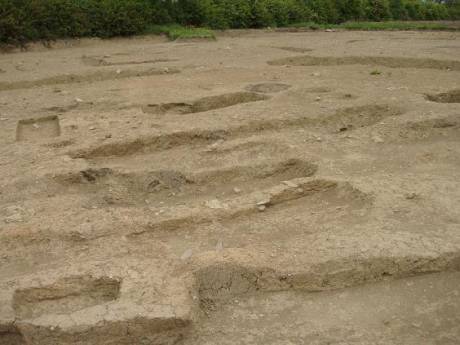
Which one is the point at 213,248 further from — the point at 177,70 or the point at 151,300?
the point at 177,70

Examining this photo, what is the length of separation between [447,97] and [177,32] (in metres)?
7.99

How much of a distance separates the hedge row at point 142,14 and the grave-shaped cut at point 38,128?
244 inches

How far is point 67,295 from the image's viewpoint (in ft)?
9.95

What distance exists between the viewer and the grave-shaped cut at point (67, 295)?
2.96m

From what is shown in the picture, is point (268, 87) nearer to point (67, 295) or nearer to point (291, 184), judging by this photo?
point (291, 184)

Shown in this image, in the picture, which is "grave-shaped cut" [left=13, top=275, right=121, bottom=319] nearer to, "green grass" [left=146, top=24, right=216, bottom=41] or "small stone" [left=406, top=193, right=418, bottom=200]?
"small stone" [left=406, top=193, right=418, bottom=200]

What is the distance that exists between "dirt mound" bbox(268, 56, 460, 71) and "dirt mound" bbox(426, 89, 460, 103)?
1.80 metres

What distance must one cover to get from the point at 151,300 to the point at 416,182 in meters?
2.21

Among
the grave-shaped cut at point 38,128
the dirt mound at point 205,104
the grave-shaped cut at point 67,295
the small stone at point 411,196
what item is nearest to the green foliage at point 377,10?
the dirt mound at point 205,104

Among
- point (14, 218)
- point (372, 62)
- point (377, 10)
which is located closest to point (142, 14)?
point (372, 62)

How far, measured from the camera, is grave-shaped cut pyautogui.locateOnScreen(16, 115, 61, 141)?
18.1 feet

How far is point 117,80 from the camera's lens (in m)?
7.85

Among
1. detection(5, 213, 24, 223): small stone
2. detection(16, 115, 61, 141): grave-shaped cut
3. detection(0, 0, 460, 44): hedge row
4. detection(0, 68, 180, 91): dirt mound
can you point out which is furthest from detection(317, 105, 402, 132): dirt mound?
detection(0, 0, 460, 44): hedge row

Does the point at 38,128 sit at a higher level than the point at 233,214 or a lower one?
higher
